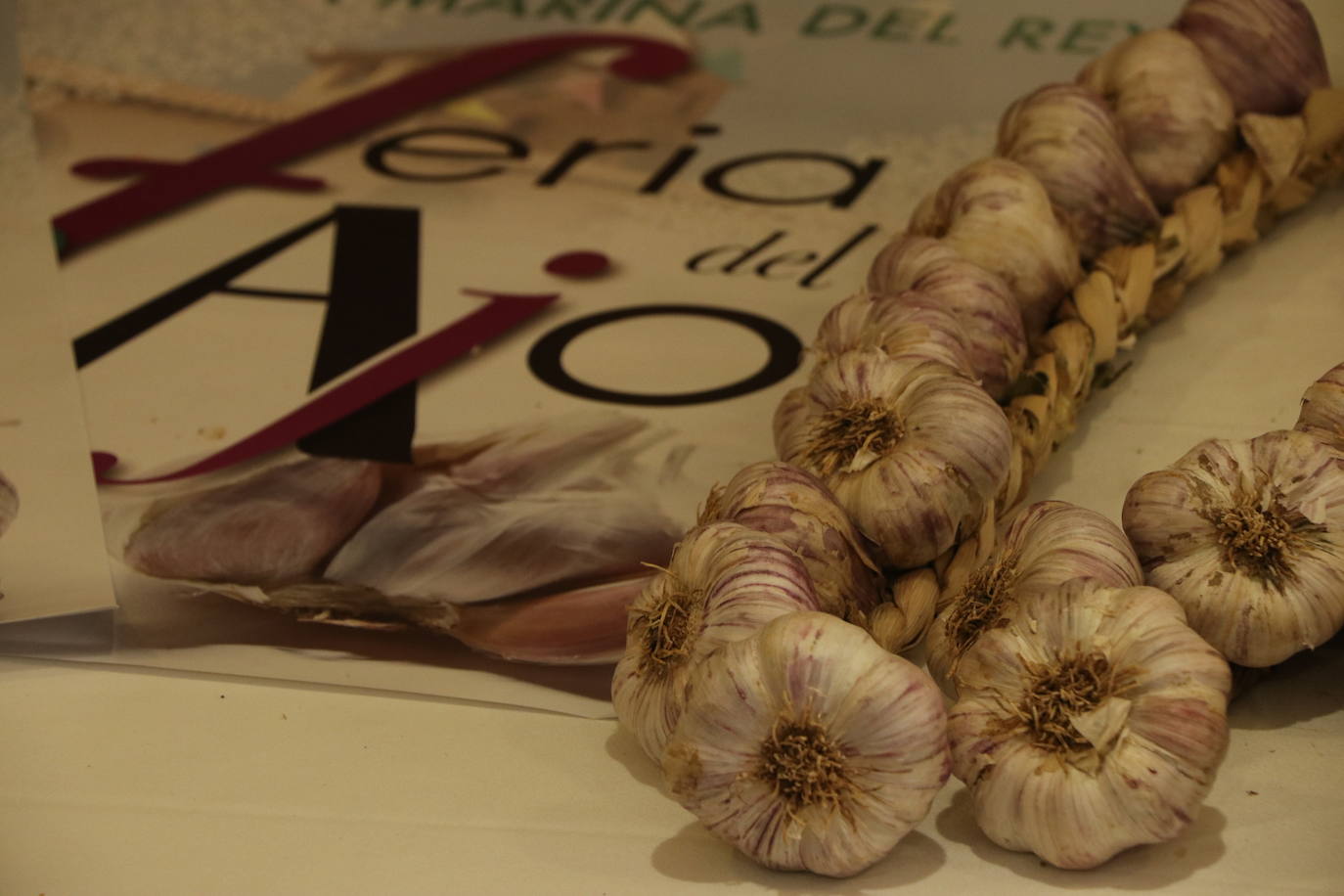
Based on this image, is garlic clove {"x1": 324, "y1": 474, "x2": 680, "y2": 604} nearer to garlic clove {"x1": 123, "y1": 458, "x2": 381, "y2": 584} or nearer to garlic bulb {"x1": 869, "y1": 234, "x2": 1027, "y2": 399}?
garlic clove {"x1": 123, "y1": 458, "x2": 381, "y2": 584}

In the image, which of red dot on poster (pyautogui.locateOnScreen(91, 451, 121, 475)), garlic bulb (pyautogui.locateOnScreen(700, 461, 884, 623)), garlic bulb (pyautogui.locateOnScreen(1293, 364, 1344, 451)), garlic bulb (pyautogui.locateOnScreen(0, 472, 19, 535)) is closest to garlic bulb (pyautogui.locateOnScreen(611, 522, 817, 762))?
garlic bulb (pyautogui.locateOnScreen(700, 461, 884, 623))

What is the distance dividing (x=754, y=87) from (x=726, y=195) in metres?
0.28

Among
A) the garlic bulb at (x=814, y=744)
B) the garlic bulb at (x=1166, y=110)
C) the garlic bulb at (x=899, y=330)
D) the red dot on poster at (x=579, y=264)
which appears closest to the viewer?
the garlic bulb at (x=814, y=744)

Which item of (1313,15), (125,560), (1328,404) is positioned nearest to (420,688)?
(125,560)

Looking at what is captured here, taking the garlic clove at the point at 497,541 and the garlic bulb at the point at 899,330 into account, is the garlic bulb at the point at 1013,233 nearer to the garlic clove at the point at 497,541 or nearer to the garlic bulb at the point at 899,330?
the garlic bulb at the point at 899,330

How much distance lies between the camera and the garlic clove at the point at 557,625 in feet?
3.32

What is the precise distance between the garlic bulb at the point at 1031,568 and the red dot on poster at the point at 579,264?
66cm

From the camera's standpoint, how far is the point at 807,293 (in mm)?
1438

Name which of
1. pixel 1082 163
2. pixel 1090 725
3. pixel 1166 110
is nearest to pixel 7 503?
pixel 1090 725

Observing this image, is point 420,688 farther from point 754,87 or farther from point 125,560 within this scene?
point 754,87

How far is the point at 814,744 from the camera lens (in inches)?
30.2

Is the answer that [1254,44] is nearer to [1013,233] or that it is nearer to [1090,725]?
[1013,233]

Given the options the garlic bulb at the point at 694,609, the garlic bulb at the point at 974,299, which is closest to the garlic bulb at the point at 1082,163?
the garlic bulb at the point at 974,299

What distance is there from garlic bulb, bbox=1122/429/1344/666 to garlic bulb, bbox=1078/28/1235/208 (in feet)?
1.49
